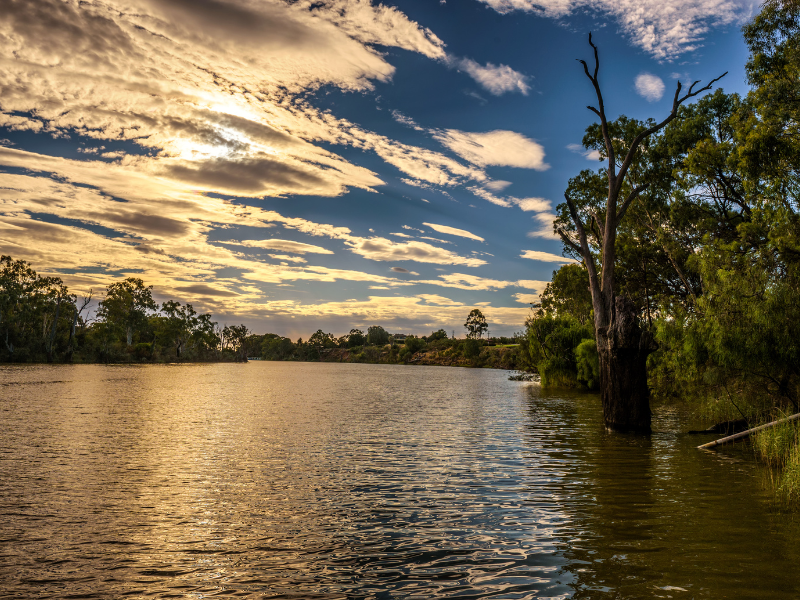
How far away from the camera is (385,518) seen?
381 inches

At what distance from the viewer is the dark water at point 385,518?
6.71 metres

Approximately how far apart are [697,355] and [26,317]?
13019 cm

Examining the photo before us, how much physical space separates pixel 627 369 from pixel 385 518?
14.1 meters

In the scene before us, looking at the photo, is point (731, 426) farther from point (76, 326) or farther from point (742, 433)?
point (76, 326)

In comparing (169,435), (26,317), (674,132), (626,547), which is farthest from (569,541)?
(26,317)

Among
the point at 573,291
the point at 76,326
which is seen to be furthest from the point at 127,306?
the point at 573,291

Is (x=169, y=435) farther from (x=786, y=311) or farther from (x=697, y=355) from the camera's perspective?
(x=786, y=311)

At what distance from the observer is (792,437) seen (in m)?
14.2

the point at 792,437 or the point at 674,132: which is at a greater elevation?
the point at 674,132

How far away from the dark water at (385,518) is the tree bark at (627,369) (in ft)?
3.49

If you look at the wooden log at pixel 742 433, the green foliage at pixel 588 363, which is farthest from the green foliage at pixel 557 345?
the wooden log at pixel 742 433

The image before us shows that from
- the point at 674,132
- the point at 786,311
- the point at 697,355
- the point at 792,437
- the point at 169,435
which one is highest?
the point at 674,132

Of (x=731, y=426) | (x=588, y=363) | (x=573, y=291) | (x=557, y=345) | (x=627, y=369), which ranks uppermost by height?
(x=573, y=291)

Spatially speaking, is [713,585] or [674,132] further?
[674,132]
